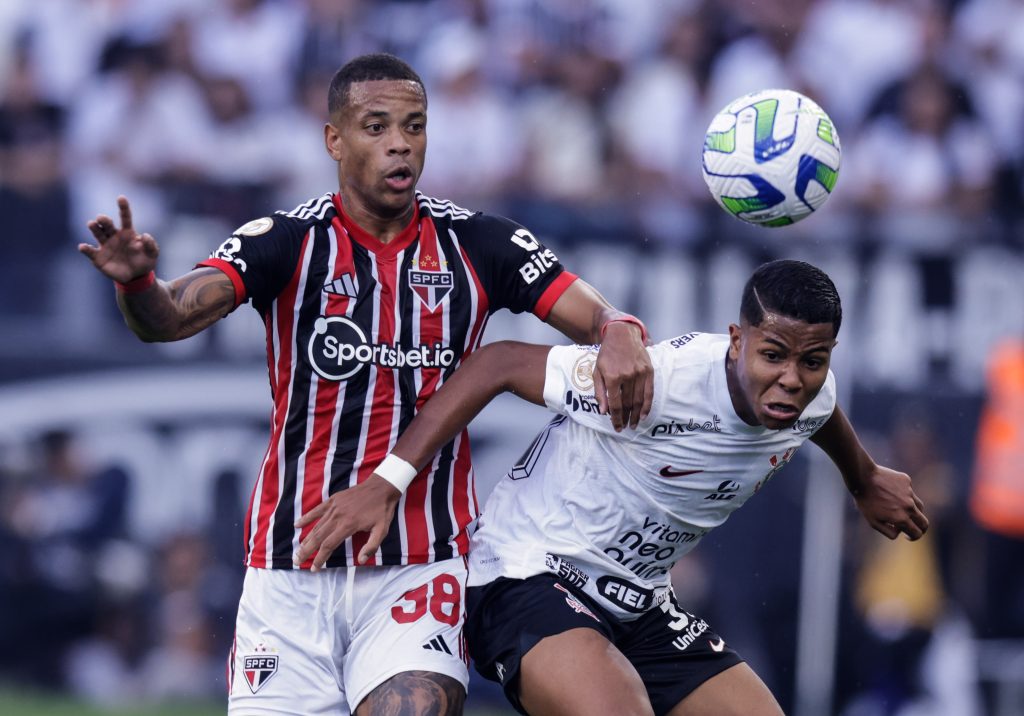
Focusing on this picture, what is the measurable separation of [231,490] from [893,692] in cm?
461

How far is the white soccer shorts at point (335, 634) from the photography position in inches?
209

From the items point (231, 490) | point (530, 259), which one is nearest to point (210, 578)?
point (231, 490)

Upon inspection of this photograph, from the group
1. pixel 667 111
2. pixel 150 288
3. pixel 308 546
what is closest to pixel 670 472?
pixel 308 546

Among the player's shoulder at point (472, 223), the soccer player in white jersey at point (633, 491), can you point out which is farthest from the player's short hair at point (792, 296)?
the player's shoulder at point (472, 223)

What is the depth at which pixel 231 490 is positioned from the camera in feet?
33.6

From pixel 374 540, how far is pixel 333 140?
4.94 feet

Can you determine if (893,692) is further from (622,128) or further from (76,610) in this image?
(76,610)

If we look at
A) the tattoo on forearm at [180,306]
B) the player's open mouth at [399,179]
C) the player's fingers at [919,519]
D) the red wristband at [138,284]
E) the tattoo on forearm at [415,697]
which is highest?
the player's open mouth at [399,179]

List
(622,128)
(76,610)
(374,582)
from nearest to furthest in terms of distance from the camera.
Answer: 1. (374,582)
2. (76,610)
3. (622,128)

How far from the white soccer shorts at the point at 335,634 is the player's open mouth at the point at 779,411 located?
1.29 metres

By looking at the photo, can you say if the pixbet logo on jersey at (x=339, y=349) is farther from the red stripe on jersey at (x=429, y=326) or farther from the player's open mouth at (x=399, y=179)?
the player's open mouth at (x=399, y=179)

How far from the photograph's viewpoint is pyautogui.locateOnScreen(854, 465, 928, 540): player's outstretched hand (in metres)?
5.93

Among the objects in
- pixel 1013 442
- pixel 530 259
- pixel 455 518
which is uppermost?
pixel 530 259

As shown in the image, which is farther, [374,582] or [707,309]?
[707,309]
